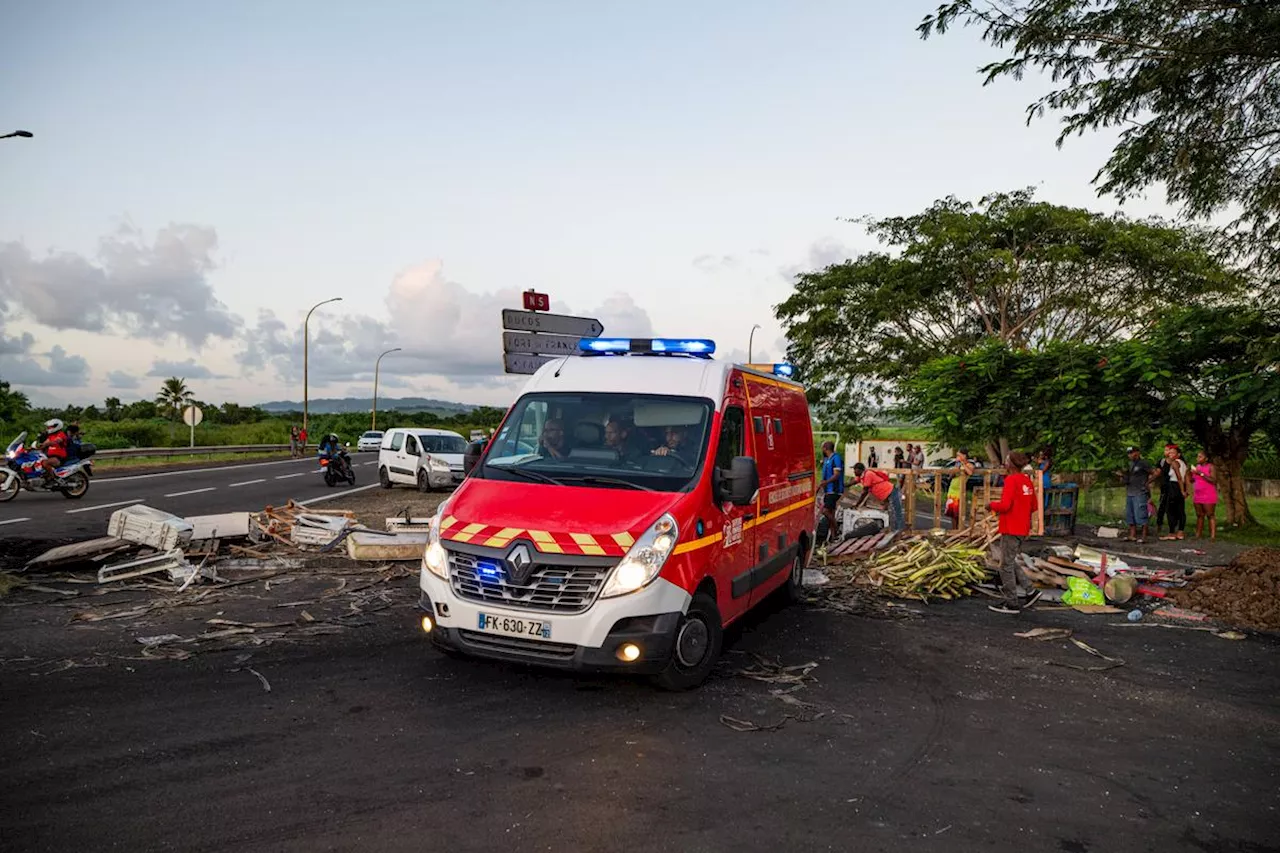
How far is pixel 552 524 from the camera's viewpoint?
528 cm

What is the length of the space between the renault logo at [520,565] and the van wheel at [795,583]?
4049mm

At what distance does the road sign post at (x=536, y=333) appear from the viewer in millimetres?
12195

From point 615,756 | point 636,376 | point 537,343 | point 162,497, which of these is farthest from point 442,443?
point 615,756

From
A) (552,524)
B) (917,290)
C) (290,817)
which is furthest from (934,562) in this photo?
(917,290)

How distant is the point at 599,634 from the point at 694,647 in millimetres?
812

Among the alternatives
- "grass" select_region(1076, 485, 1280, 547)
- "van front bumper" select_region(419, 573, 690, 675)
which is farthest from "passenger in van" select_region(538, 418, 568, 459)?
"grass" select_region(1076, 485, 1280, 547)

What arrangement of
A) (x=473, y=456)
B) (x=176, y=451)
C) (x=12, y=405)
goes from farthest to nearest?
(x=12, y=405), (x=176, y=451), (x=473, y=456)

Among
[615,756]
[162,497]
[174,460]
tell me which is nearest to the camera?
[615,756]

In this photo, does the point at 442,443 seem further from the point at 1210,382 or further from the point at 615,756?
the point at 615,756

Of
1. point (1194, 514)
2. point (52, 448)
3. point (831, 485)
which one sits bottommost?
point (1194, 514)

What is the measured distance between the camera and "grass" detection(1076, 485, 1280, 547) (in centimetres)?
1741

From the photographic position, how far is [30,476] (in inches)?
643

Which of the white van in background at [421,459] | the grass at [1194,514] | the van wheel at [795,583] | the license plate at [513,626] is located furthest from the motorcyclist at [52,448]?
the grass at [1194,514]

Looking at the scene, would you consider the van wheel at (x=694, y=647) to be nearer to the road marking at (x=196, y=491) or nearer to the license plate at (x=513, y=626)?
the license plate at (x=513, y=626)
